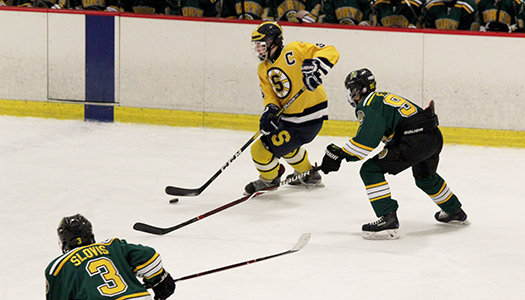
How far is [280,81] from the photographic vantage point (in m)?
4.28

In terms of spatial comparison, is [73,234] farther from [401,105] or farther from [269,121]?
[269,121]

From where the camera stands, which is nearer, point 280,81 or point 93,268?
point 93,268

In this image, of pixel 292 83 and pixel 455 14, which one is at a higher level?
pixel 455 14

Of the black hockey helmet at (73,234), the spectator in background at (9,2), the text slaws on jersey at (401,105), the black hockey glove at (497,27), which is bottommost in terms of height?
the black hockey helmet at (73,234)

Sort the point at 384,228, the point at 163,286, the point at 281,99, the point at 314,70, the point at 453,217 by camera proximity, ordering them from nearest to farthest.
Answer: the point at 163,286 < the point at 384,228 < the point at 453,217 < the point at 314,70 < the point at 281,99

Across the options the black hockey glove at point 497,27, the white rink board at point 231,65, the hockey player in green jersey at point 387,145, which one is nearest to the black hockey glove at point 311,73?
the hockey player in green jersey at point 387,145

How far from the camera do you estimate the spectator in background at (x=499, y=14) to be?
19.3 ft

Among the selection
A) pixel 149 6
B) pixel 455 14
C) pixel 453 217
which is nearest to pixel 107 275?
pixel 453 217

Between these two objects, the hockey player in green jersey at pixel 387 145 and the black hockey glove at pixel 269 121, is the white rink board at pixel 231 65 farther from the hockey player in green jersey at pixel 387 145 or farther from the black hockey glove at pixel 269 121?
the hockey player in green jersey at pixel 387 145

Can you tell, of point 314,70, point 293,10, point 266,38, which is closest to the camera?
point 314,70

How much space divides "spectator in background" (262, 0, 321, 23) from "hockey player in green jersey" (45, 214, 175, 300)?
4.29 m

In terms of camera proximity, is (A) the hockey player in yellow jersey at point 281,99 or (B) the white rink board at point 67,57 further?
(B) the white rink board at point 67,57

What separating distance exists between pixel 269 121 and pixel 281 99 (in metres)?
0.22

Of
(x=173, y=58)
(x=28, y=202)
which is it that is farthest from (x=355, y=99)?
(x=173, y=58)
